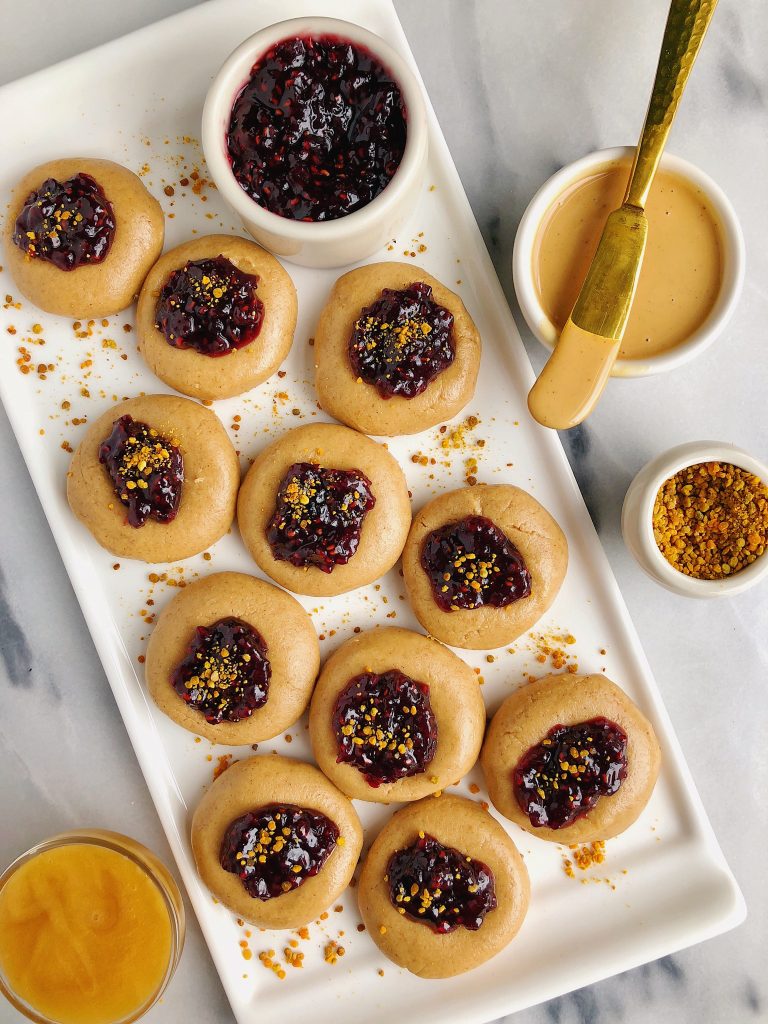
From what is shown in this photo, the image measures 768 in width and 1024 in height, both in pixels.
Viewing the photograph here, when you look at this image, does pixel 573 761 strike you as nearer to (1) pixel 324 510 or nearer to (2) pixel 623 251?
(1) pixel 324 510

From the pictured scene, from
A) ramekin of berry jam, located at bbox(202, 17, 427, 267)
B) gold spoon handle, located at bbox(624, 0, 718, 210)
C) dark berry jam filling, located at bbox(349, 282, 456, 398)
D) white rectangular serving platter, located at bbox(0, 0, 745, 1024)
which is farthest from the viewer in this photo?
white rectangular serving platter, located at bbox(0, 0, 745, 1024)

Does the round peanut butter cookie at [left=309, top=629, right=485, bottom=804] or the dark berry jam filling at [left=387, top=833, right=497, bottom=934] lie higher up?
the round peanut butter cookie at [left=309, top=629, right=485, bottom=804]

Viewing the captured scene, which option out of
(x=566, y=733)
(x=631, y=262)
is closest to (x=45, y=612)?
(x=566, y=733)

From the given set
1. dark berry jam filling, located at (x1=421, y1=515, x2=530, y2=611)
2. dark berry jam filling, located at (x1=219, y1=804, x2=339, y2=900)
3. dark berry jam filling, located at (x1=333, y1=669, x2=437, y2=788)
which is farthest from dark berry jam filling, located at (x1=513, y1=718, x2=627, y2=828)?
dark berry jam filling, located at (x1=219, y1=804, x2=339, y2=900)

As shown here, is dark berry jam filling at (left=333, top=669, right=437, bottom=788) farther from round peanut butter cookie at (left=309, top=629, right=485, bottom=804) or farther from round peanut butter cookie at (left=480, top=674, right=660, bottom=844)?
round peanut butter cookie at (left=480, top=674, right=660, bottom=844)

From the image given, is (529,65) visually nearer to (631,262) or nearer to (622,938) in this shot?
(631,262)

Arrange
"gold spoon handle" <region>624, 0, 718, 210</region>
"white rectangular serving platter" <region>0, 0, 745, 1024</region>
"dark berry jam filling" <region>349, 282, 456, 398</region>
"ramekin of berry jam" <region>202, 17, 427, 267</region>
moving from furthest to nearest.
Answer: "white rectangular serving platter" <region>0, 0, 745, 1024</region> < "dark berry jam filling" <region>349, 282, 456, 398</region> < "gold spoon handle" <region>624, 0, 718, 210</region> < "ramekin of berry jam" <region>202, 17, 427, 267</region>

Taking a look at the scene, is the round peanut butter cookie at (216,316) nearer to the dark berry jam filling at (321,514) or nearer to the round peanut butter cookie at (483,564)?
the dark berry jam filling at (321,514)
